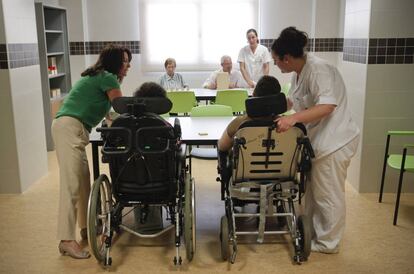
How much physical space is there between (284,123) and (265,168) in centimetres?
34

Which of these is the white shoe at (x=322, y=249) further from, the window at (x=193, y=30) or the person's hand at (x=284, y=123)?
the window at (x=193, y=30)

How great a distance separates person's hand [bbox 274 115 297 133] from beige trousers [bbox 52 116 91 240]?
129 centimetres

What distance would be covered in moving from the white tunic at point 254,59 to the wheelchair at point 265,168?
11.6ft

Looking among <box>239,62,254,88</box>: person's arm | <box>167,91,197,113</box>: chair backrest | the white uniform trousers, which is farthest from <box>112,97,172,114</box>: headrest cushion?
<box>239,62,254,88</box>: person's arm

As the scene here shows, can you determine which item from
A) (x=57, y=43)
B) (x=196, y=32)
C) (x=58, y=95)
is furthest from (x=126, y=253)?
(x=196, y=32)

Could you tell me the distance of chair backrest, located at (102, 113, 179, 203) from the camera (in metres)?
2.60

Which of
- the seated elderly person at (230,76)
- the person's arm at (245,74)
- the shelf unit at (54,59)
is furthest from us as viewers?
the person's arm at (245,74)

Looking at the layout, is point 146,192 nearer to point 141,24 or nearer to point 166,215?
point 166,215

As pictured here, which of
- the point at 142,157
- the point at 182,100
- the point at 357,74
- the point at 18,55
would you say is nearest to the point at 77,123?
the point at 142,157

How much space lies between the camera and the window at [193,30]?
278 inches

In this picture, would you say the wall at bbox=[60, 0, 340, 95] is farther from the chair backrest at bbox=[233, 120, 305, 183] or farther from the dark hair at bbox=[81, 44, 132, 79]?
the chair backrest at bbox=[233, 120, 305, 183]

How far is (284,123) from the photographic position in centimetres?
261

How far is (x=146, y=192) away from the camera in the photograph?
275cm

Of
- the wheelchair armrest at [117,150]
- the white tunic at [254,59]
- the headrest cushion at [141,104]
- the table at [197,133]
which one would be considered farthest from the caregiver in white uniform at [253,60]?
the wheelchair armrest at [117,150]
